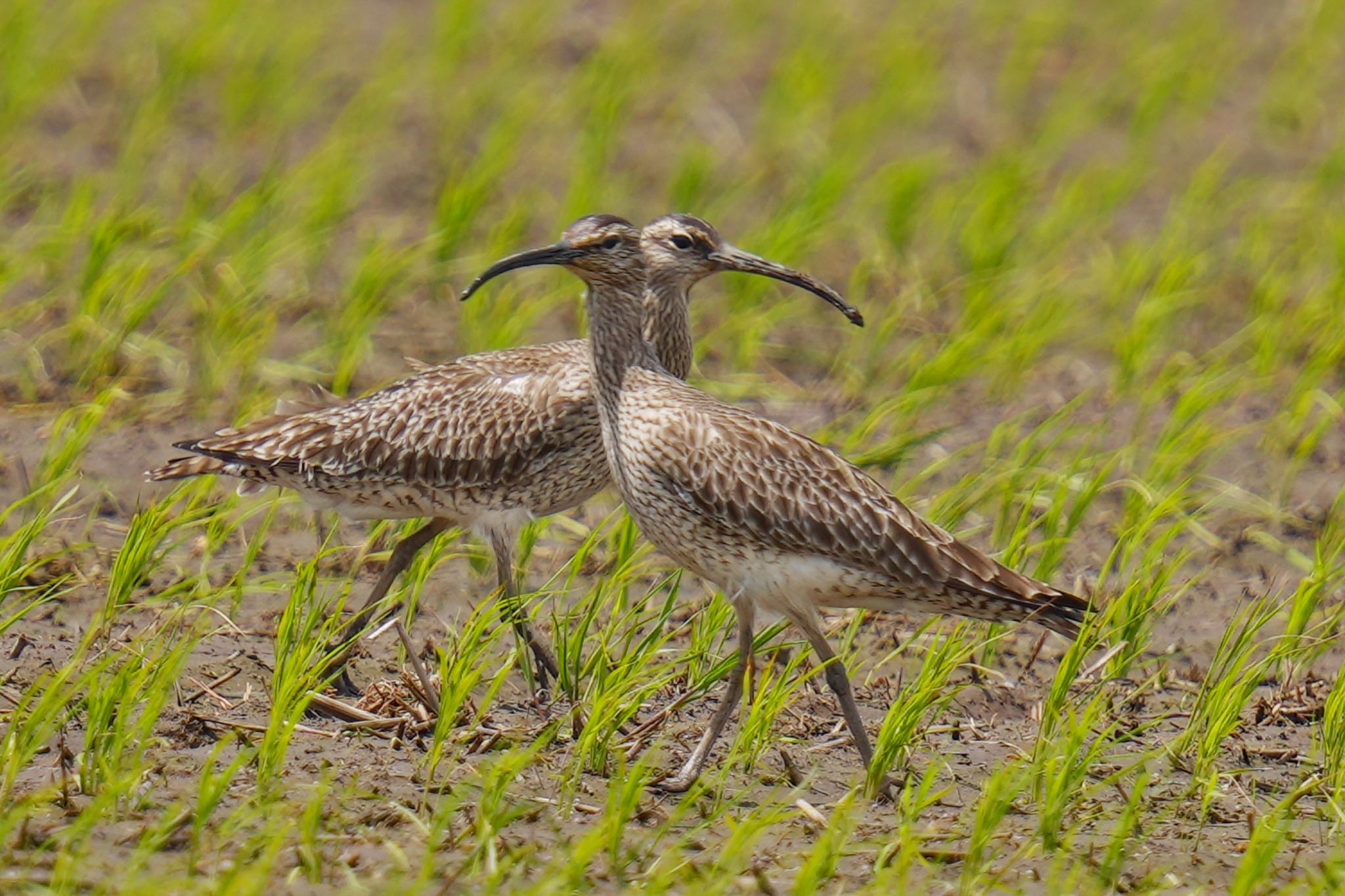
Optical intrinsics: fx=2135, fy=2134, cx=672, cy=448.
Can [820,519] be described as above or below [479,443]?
above

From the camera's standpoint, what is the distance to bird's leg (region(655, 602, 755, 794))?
609cm

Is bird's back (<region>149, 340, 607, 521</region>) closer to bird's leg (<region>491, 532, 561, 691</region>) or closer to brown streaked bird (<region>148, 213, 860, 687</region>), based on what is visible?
brown streaked bird (<region>148, 213, 860, 687</region>)

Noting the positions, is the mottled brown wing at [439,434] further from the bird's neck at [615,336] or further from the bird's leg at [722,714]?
the bird's leg at [722,714]

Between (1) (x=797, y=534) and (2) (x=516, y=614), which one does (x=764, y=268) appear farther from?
(2) (x=516, y=614)

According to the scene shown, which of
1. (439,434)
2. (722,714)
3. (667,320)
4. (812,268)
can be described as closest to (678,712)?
(722,714)

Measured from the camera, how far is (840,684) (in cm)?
622

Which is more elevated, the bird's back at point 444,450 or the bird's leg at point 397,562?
the bird's back at point 444,450

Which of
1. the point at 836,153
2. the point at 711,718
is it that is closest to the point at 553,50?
the point at 836,153

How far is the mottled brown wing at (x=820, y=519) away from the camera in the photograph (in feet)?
20.0

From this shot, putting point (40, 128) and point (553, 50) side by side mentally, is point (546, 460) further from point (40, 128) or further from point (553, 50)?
point (553, 50)

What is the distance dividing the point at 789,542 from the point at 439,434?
136 centimetres

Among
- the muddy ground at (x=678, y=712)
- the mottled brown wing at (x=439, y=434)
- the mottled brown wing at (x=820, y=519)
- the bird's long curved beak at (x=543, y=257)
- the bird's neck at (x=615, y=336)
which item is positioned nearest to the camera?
the muddy ground at (x=678, y=712)

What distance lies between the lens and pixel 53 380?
867 cm

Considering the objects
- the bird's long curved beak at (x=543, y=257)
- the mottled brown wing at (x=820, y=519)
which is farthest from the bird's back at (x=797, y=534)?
the bird's long curved beak at (x=543, y=257)
